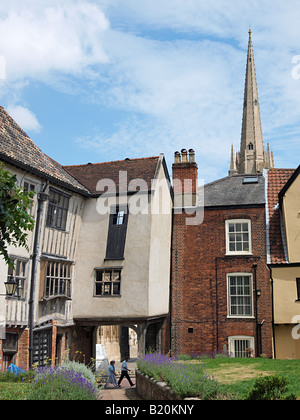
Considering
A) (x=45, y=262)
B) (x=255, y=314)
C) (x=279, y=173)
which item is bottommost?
(x=255, y=314)

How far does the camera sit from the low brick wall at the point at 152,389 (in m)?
11.5

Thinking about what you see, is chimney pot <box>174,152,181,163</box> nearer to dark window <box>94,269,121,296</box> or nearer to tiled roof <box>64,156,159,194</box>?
tiled roof <box>64,156,159,194</box>

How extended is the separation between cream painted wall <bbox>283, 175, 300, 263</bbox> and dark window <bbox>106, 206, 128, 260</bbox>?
7.98 metres

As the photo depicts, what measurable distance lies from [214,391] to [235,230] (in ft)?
47.1

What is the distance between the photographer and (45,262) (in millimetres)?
19156

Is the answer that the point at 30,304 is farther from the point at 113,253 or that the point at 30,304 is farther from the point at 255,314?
the point at 255,314

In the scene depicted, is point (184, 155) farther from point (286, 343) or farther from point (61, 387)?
point (61, 387)

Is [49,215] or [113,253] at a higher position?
[49,215]

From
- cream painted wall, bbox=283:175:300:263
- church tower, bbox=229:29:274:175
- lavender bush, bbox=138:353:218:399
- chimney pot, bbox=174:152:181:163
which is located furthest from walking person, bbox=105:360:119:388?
church tower, bbox=229:29:274:175

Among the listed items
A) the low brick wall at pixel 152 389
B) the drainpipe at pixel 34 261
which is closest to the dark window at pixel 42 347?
the drainpipe at pixel 34 261

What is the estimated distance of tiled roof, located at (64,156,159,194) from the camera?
22.5 meters

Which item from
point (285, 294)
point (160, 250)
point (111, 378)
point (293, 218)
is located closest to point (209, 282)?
point (160, 250)

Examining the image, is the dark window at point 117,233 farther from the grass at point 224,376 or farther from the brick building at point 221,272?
the grass at point 224,376
